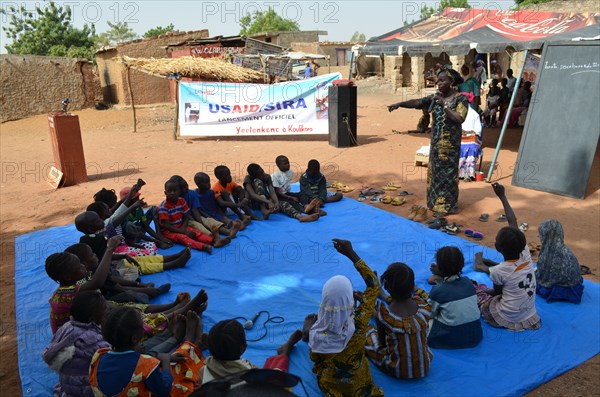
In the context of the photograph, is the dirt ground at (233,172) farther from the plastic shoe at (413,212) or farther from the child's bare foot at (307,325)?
the child's bare foot at (307,325)

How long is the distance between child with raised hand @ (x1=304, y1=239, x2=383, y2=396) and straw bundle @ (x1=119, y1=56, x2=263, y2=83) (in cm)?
1094

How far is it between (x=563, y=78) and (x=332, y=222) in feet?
14.2

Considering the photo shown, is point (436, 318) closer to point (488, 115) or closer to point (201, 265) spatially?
point (201, 265)

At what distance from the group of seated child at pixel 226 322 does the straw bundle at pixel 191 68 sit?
849cm

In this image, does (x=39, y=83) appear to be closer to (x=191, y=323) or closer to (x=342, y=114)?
(x=342, y=114)

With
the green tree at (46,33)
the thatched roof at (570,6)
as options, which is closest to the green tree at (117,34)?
the green tree at (46,33)

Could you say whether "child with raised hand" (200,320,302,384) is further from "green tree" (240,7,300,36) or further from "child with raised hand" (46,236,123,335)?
"green tree" (240,7,300,36)

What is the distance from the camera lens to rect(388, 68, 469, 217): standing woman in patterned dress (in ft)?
20.3

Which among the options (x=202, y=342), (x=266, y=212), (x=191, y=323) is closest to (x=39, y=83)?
(x=266, y=212)

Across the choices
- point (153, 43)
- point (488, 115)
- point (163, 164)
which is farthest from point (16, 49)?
point (488, 115)

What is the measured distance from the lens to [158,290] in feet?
14.2

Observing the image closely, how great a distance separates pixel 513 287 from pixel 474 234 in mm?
2261

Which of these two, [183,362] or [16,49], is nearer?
[183,362]

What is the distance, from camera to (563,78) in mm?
7258
